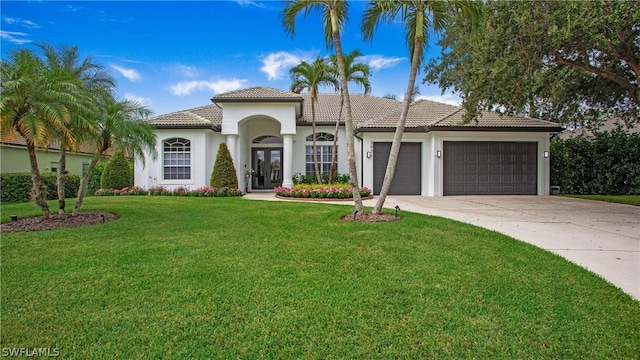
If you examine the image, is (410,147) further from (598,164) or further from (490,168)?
(598,164)

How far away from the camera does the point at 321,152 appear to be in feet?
61.3

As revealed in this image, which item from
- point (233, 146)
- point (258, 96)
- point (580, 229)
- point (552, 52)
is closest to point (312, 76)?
point (258, 96)

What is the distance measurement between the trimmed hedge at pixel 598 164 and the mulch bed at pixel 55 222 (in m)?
19.2

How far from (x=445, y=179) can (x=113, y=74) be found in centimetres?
1372

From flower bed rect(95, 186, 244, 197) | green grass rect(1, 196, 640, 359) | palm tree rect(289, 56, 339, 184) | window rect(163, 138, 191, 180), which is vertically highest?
palm tree rect(289, 56, 339, 184)

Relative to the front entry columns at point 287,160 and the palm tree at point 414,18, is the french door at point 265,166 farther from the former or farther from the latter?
the palm tree at point 414,18

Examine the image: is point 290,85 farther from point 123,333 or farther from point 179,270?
point 123,333

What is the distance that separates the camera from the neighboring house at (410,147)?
15438mm

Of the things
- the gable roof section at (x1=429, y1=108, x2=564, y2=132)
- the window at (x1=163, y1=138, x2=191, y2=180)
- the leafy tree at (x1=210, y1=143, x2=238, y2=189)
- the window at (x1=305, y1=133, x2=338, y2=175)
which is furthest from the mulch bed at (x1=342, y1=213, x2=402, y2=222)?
the window at (x1=163, y1=138, x2=191, y2=180)

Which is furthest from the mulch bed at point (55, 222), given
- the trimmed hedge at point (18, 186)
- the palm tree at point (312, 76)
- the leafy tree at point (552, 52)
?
the leafy tree at point (552, 52)

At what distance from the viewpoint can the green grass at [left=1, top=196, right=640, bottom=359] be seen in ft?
9.39

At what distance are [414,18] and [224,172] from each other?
35.2 feet

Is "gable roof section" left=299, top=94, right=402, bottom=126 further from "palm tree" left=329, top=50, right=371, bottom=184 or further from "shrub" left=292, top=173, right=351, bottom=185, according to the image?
"palm tree" left=329, top=50, right=371, bottom=184

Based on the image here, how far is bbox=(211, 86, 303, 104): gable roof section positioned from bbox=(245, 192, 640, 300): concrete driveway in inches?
358
